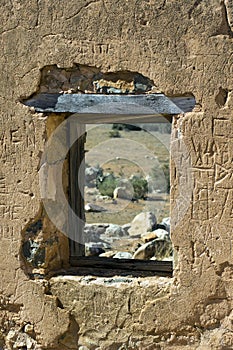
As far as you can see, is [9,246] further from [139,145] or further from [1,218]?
[139,145]

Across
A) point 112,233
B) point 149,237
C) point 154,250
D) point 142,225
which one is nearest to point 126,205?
point 142,225

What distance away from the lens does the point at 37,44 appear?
458cm

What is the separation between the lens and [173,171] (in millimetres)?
4473

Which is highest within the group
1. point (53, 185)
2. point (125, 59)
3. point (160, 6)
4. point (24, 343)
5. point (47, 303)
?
point (160, 6)

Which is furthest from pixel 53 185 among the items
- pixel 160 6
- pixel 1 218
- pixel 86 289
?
pixel 160 6

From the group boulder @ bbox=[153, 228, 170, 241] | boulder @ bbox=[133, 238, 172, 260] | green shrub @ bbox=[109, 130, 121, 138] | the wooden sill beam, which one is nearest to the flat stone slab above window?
the wooden sill beam

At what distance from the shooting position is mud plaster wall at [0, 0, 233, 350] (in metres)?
4.32

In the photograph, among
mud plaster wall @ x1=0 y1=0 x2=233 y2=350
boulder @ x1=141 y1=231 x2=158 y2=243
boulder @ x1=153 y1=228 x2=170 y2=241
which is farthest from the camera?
boulder @ x1=141 y1=231 x2=158 y2=243

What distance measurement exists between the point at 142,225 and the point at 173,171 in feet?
23.6

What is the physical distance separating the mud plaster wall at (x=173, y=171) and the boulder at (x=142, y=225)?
21.1 ft

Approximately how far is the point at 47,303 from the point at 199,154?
1.52 metres

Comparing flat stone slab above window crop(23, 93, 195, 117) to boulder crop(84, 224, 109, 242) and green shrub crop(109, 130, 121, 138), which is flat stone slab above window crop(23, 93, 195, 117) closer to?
boulder crop(84, 224, 109, 242)

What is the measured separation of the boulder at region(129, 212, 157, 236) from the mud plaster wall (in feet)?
21.1

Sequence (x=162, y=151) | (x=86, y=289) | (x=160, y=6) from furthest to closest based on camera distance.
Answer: (x=162, y=151), (x=86, y=289), (x=160, y=6)
